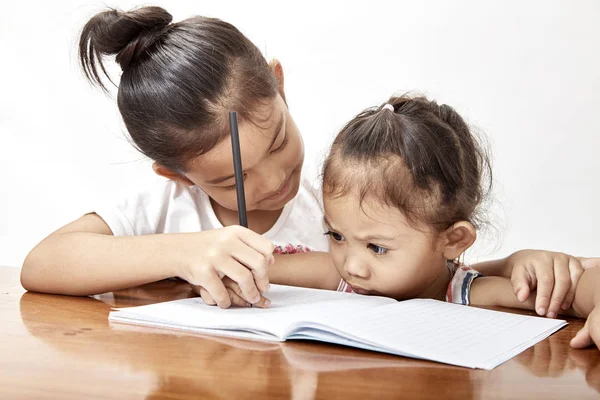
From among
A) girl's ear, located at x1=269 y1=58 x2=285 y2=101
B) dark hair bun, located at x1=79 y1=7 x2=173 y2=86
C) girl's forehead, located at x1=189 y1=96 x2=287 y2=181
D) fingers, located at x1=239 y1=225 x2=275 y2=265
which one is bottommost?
fingers, located at x1=239 y1=225 x2=275 y2=265

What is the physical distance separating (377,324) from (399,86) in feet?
5.35

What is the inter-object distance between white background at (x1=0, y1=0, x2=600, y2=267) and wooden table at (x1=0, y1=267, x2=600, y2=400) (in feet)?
4.95

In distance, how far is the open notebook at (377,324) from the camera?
0.69 meters

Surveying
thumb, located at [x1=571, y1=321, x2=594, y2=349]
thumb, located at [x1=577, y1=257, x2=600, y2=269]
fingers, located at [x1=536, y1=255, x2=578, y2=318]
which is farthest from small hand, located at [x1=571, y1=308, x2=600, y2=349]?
thumb, located at [x1=577, y1=257, x2=600, y2=269]

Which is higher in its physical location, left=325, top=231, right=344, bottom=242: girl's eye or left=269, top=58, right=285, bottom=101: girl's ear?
left=269, top=58, right=285, bottom=101: girl's ear

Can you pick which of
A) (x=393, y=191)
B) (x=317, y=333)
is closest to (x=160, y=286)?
(x=393, y=191)

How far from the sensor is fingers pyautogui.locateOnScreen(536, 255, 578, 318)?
0.96 metres

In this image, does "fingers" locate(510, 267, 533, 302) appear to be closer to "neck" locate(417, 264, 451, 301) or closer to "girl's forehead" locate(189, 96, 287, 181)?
"neck" locate(417, 264, 451, 301)

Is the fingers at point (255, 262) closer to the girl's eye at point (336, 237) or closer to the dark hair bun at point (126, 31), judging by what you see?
the girl's eye at point (336, 237)

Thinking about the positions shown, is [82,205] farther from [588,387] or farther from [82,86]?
[588,387]

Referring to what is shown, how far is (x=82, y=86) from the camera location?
253 centimetres

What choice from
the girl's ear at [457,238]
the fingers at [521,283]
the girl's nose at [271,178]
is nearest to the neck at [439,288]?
the girl's ear at [457,238]

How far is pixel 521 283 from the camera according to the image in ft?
3.29

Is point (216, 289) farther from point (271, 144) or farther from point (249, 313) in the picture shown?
point (271, 144)
